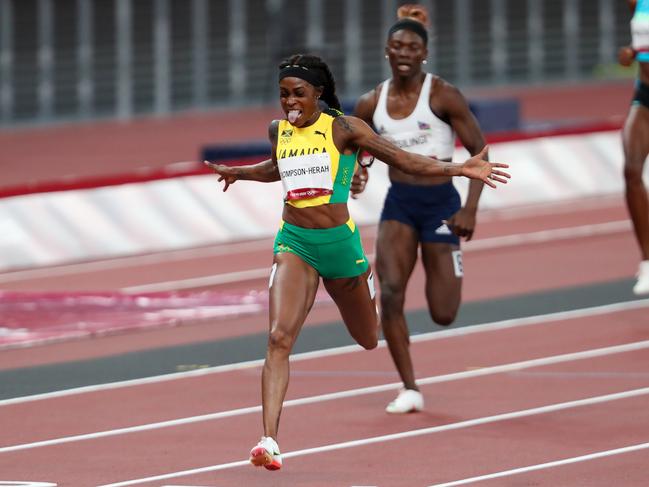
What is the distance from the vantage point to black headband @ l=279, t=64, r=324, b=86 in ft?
29.9

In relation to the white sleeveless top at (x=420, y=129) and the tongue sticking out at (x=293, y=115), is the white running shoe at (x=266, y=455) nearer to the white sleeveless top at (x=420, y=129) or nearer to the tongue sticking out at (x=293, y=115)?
the tongue sticking out at (x=293, y=115)

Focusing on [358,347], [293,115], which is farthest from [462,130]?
[358,347]

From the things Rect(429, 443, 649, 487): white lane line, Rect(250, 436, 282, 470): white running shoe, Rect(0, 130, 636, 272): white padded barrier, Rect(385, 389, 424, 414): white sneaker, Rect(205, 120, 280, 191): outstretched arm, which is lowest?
Rect(0, 130, 636, 272): white padded barrier

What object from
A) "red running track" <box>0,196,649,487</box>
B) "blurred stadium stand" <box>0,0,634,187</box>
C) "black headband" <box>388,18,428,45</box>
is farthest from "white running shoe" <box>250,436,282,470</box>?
"blurred stadium stand" <box>0,0,634,187</box>

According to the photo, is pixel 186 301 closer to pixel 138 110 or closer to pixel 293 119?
pixel 293 119

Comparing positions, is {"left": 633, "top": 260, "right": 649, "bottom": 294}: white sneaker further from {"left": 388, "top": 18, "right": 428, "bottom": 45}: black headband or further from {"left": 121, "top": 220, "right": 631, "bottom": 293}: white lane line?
{"left": 121, "top": 220, "right": 631, "bottom": 293}: white lane line

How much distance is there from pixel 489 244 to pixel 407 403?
8179 millimetres

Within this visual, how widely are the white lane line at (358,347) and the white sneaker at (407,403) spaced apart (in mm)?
2046

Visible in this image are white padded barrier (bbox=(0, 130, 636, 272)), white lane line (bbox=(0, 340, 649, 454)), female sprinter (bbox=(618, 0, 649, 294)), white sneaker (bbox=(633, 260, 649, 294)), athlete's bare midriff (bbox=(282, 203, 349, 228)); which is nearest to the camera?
athlete's bare midriff (bbox=(282, 203, 349, 228))

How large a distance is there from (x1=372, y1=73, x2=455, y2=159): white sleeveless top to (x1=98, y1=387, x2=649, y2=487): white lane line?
1.73 meters

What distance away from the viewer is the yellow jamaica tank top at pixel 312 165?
30.2 feet

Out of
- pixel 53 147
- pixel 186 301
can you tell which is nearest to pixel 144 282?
pixel 186 301

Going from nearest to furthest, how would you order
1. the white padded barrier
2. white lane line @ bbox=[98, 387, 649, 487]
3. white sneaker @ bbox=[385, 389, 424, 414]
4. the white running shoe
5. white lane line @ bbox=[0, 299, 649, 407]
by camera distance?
the white running shoe, white lane line @ bbox=[98, 387, 649, 487], white sneaker @ bbox=[385, 389, 424, 414], white lane line @ bbox=[0, 299, 649, 407], the white padded barrier

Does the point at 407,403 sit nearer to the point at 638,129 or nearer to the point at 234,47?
the point at 638,129
